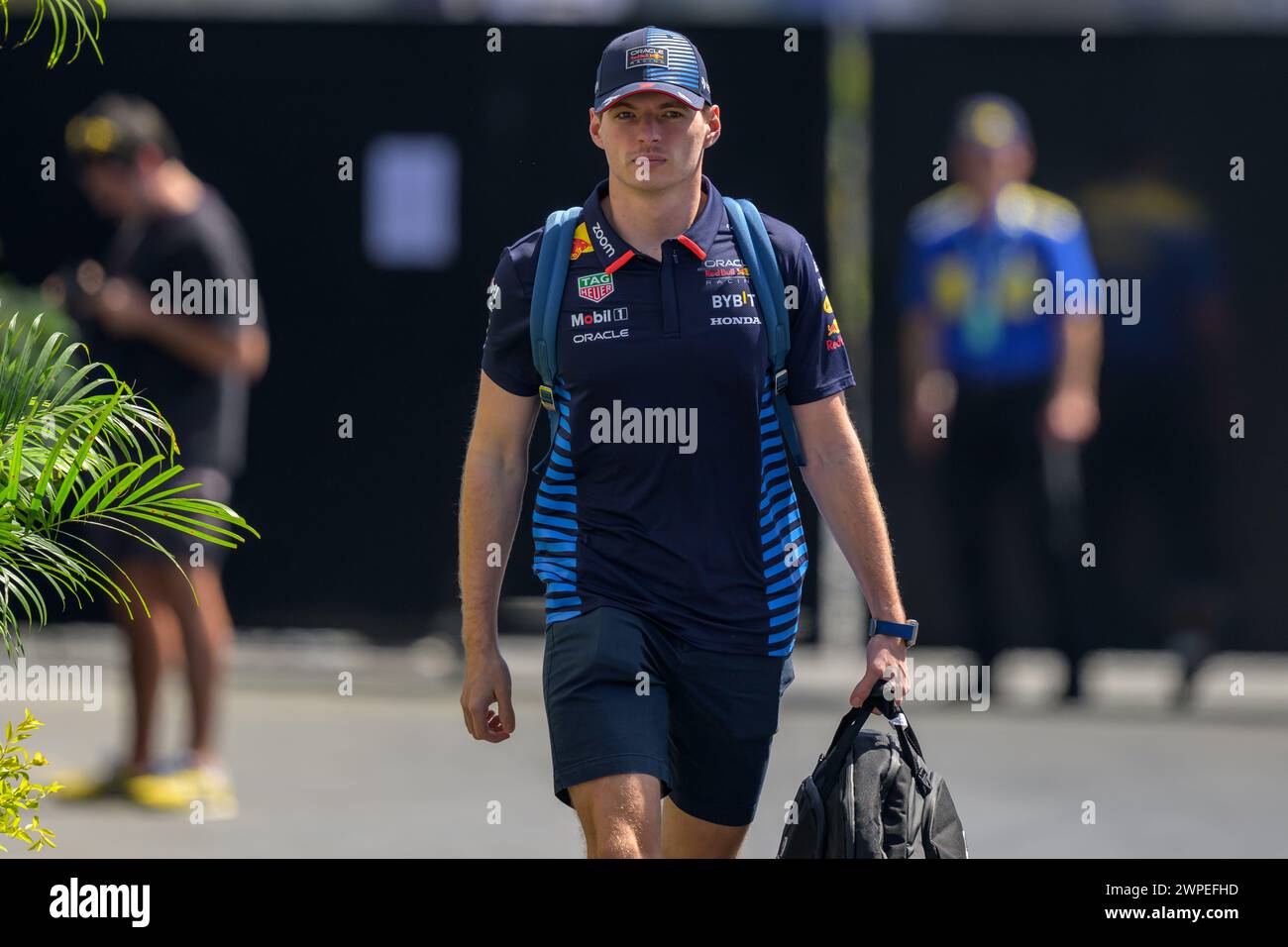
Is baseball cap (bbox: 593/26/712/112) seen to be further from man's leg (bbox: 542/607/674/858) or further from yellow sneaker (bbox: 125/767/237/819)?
yellow sneaker (bbox: 125/767/237/819)

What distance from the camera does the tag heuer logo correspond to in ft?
14.2

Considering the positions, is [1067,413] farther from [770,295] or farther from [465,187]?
[770,295]

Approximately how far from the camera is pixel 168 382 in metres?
7.60

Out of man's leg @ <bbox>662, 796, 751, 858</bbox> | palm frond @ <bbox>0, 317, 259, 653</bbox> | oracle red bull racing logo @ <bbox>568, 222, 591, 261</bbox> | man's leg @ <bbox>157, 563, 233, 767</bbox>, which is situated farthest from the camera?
man's leg @ <bbox>157, 563, 233, 767</bbox>

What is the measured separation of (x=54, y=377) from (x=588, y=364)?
1.01 m

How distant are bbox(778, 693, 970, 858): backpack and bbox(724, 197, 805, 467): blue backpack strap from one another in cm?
60

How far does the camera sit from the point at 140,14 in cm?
942

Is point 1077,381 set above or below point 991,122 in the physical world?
below

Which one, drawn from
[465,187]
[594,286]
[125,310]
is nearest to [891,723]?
[594,286]

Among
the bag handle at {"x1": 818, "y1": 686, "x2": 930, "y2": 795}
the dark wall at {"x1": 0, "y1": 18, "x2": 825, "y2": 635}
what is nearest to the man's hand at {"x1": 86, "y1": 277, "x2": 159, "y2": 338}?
the dark wall at {"x1": 0, "y1": 18, "x2": 825, "y2": 635}

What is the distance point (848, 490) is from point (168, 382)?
3.78 meters

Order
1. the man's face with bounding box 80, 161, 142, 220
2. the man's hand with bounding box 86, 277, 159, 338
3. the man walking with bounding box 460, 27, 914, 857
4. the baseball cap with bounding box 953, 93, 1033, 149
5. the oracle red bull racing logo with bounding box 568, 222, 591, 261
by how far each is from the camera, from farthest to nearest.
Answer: the baseball cap with bounding box 953, 93, 1033, 149 < the man's face with bounding box 80, 161, 142, 220 < the man's hand with bounding box 86, 277, 159, 338 < the oracle red bull racing logo with bounding box 568, 222, 591, 261 < the man walking with bounding box 460, 27, 914, 857

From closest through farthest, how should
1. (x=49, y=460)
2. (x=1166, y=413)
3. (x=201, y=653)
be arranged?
(x=49, y=460) → (x=201, y=653) → (x=1166, y=413)

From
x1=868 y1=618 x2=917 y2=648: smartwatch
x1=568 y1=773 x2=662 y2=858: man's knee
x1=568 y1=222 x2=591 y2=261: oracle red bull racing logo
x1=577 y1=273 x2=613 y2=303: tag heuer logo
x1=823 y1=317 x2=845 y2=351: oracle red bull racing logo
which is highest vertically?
x1=568 y1=222 x2=591 y2=261: oracle red bull racing logo
